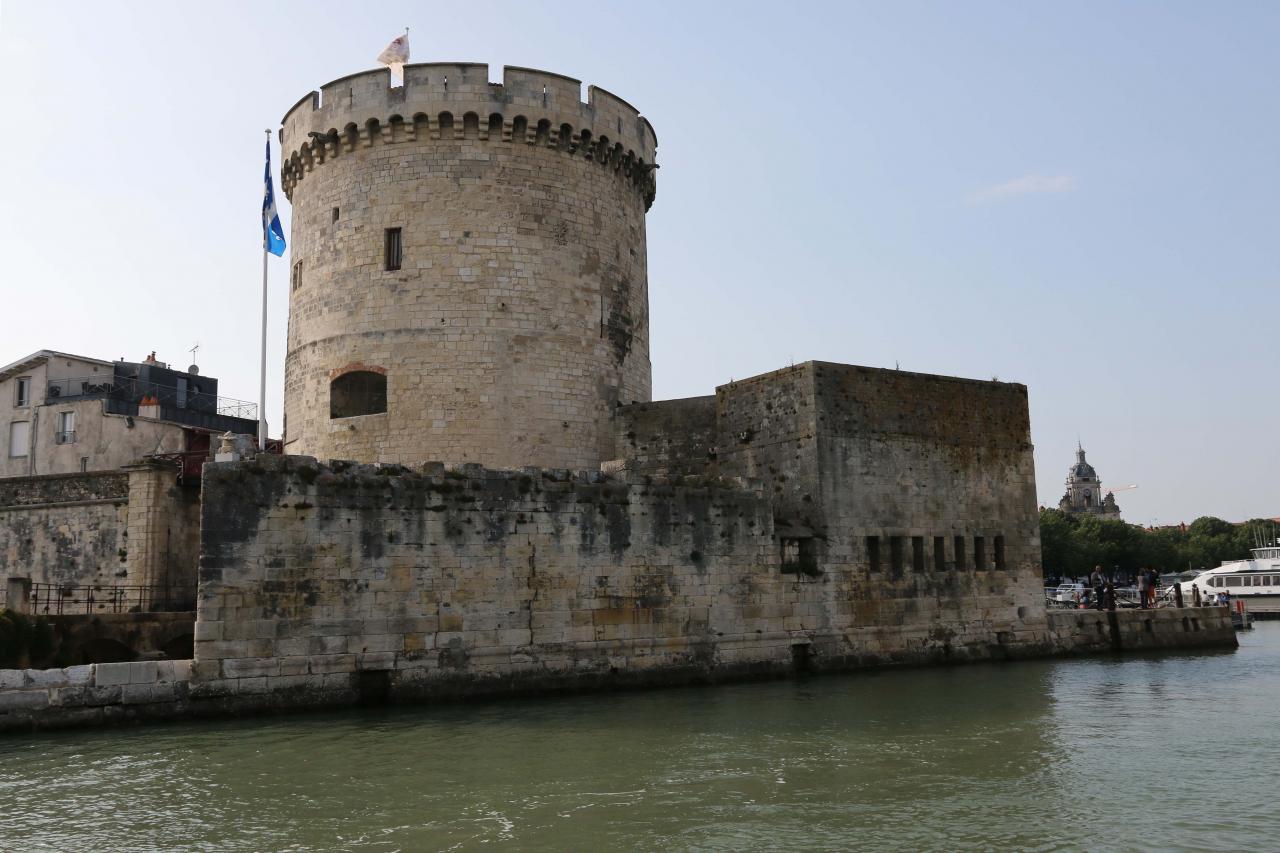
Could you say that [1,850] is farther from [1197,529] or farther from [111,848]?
[1197,529]

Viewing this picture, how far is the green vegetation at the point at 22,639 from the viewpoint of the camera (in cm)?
1397

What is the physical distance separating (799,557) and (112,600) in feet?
39.5

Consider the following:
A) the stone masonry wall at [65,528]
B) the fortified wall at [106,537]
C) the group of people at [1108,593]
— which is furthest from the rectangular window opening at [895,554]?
the stone masonry wall at [65,528]

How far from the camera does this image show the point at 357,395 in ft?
68.7

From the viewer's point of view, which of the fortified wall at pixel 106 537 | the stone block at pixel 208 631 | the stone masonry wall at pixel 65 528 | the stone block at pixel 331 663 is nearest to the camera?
the stone block at pixel 208 631

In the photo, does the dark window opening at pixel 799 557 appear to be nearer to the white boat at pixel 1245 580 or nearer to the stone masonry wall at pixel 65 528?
the stone masonry wall at pixel 65 528

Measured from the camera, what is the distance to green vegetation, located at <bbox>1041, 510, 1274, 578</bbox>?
230 feet

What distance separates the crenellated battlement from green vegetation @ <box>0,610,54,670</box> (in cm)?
1048

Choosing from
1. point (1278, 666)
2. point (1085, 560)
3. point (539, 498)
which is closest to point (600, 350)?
point (539, 498)

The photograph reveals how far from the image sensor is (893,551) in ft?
64.7

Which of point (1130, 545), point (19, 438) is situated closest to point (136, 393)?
point (19, 438)

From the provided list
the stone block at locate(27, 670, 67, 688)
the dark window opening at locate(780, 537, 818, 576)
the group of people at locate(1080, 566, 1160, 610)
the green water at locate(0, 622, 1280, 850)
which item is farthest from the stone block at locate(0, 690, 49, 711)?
the group of people at locate(1080, 566, 1160, 610)

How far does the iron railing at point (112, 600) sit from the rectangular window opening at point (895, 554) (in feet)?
42.0

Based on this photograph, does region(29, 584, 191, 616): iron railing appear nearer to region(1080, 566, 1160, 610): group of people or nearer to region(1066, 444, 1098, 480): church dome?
region(1080, 566, 1160, 610): group of people
